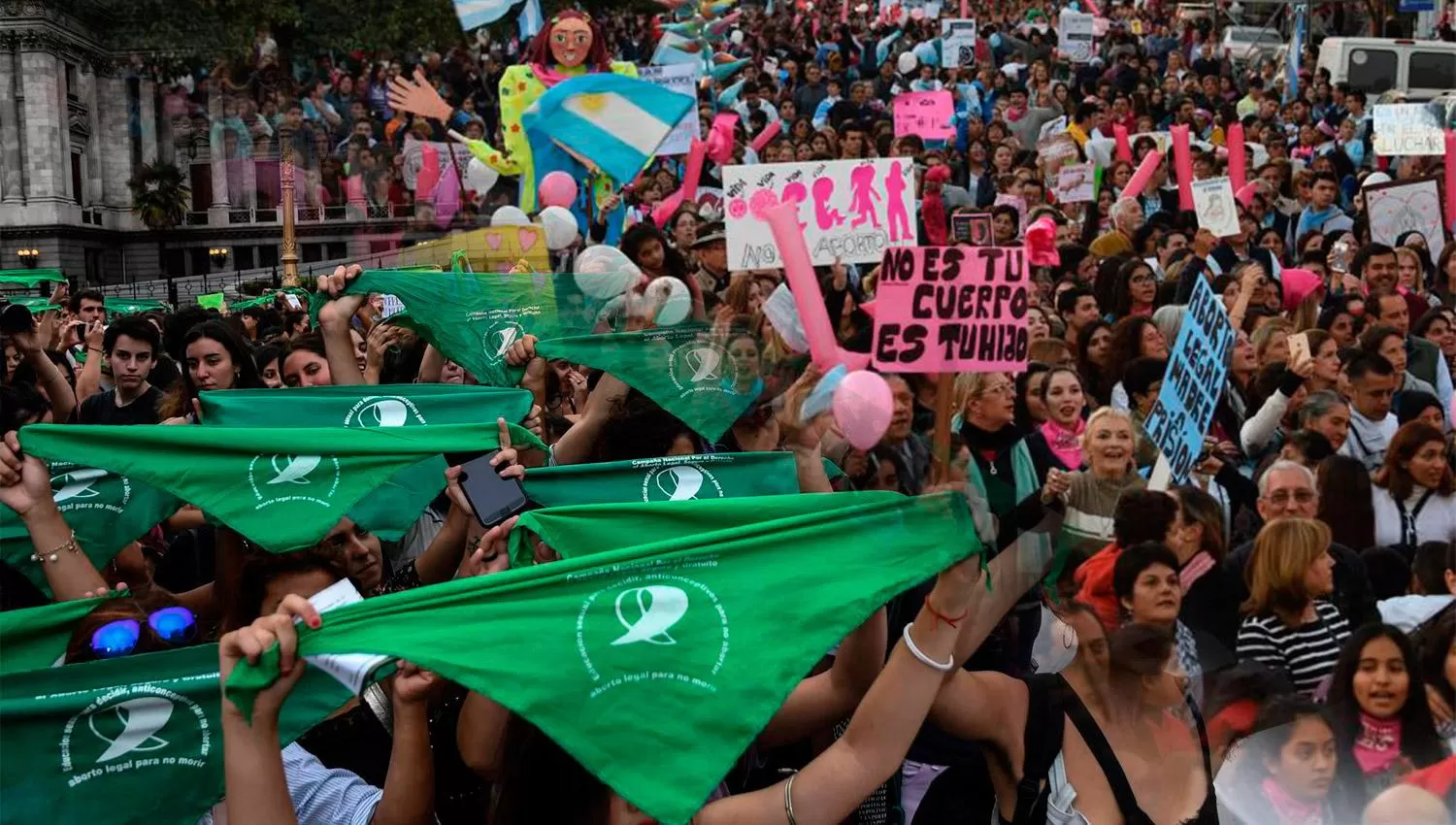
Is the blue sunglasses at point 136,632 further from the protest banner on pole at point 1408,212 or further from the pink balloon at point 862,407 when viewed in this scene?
the protest banner on pole at point 1408,212

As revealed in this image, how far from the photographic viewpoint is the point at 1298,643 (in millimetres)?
4656

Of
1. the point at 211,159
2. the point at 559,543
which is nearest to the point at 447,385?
the point at 559,543

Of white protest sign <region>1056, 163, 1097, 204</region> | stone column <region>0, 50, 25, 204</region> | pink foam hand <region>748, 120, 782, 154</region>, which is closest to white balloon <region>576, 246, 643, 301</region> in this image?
white protest sign <region>1056, 163, 1097, 204</region>

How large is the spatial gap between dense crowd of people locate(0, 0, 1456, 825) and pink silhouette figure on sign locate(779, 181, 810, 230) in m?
0.47

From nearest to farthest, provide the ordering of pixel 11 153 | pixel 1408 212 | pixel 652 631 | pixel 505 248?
1. pixel 652 631
2. pixel 505 248
3. pixel 1408 212
4. pixel 11 153

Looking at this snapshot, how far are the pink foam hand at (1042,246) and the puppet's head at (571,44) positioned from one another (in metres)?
3.15

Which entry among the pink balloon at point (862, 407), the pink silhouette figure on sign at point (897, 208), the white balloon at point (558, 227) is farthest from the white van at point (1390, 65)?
the pink balloon at point (862, 407)

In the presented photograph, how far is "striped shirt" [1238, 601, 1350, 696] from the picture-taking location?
4469 millimetres

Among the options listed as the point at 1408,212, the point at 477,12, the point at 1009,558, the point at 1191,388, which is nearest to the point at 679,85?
the point at 477,12

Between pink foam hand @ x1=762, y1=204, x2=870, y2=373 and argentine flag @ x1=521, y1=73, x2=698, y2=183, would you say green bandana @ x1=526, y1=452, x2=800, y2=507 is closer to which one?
pink foam hand @ x1=762, y1=204, x2=870, y2=373

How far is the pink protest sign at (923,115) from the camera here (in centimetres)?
1641

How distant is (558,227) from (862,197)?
166cm

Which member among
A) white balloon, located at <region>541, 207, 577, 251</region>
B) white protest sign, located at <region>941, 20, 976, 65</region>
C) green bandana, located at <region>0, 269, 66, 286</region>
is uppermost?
white protest sign, located at <region>941, 20, 976, 65</region>

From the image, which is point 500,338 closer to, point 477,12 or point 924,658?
point 924,658
